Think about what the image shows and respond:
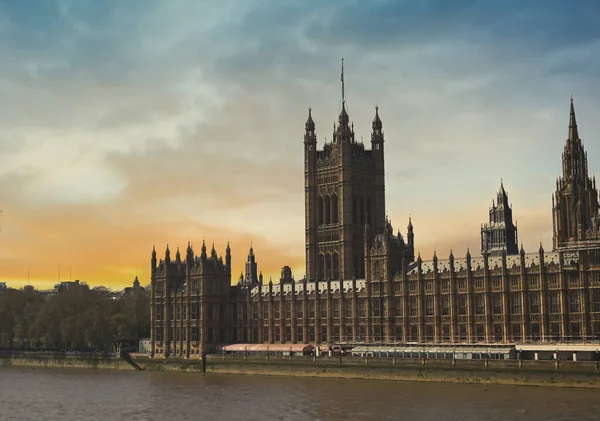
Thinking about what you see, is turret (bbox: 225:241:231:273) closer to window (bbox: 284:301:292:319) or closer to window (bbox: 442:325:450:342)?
window (bbox: 284:301:292:319)

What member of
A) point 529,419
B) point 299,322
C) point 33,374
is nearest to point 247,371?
point 299,322

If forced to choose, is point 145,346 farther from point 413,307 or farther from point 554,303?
point 554,303

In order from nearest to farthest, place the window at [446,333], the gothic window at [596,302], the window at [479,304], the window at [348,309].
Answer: the gothic window at [596,302] → the window at [479,304] → the window at [446,333] → the window at [348,309]

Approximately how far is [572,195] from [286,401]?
84483 mm

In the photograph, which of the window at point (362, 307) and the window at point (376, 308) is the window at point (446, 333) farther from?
the window at point (362, 307)

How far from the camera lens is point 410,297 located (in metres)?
162

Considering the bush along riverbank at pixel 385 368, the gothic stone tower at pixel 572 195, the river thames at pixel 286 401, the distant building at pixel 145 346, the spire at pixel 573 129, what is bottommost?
the river thames at pixel 286 401

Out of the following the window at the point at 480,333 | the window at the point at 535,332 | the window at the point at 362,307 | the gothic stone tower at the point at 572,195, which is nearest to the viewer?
the window at the point at 535,332

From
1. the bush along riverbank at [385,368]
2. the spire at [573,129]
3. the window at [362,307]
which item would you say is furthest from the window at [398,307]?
the spire at [573,129]

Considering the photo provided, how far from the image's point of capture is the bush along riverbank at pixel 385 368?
11975 centimetres

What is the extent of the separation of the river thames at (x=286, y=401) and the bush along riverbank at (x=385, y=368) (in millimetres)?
2993

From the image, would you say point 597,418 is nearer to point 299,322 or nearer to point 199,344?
point 299,322

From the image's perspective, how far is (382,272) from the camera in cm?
16762

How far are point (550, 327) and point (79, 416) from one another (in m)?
73.6
